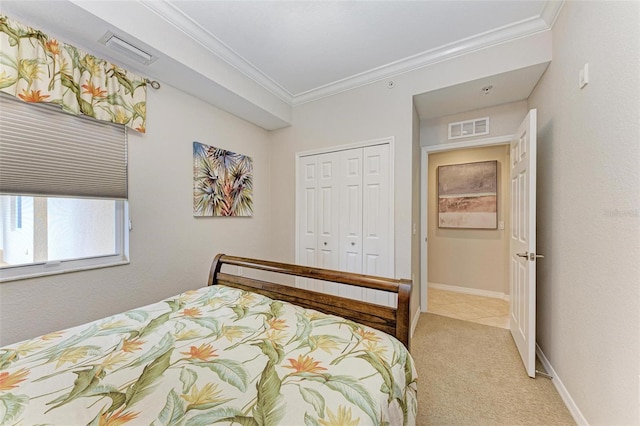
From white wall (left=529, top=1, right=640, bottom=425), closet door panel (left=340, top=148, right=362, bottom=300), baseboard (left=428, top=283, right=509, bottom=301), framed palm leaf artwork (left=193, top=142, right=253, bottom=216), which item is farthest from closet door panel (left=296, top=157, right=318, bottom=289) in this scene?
baseboard (left=428, top=283, right=509, bottom=301)

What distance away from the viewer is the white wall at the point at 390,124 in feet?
6.86

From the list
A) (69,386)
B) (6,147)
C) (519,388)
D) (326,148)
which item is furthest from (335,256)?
(6,147)

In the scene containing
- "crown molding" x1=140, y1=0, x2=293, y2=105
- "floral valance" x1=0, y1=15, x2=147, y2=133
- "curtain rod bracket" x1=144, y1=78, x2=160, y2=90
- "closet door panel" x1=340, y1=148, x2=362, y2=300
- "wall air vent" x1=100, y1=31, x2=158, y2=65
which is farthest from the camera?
"closet door panel" x1=340, y1=148, x2=362, y2=300

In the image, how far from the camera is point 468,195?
3820mm

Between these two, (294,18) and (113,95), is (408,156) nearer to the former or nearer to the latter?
(294,18)

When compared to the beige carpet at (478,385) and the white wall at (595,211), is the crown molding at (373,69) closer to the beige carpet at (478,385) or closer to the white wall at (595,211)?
the white wall at (595,211)

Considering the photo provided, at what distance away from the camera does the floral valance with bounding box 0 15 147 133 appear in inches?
54.6

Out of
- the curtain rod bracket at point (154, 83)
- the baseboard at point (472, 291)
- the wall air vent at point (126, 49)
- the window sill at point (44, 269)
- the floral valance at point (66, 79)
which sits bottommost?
the baseboard at point (472, 291)

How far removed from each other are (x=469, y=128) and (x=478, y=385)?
2553mm

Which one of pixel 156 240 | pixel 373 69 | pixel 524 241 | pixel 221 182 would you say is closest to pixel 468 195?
pixel 524 241

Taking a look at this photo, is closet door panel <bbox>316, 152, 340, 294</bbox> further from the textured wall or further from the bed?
the textured wall

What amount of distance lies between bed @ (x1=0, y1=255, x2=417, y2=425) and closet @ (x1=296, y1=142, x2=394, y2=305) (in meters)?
1.28

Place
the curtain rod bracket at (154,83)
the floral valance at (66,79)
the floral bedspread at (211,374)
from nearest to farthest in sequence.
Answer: the floral bedspread at (211,374) → the floral valance at (66,79) → the curtain rod bracket at (154,83)

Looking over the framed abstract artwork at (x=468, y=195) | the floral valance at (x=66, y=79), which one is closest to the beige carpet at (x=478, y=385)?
the framed abstract artwork at (x=468, y=195)
